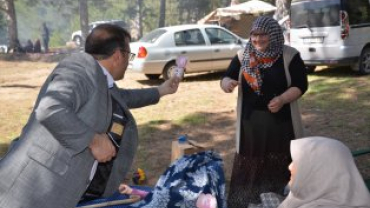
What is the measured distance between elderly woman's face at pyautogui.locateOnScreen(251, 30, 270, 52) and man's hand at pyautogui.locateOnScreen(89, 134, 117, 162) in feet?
4.87

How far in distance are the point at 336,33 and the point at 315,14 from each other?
2.62 feet

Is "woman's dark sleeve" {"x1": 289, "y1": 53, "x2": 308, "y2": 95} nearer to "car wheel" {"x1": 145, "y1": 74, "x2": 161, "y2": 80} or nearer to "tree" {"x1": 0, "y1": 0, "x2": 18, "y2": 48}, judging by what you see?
"car wheel" {"x1": 145, "y1": 74, "x2": 161, "y2": 80}

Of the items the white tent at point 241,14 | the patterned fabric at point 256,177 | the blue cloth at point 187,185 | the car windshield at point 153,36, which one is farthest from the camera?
the white tent at point 241,14

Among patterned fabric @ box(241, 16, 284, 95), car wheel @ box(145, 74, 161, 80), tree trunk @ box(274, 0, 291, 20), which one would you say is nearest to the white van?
car wheel @ box(145, 74, 161, 80)

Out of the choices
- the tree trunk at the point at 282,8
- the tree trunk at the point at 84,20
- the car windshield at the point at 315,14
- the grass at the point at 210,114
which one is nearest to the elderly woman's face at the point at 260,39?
the grass at the point at 210,114

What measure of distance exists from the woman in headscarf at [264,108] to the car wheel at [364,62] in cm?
728

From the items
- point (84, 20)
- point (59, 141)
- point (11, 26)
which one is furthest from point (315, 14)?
point (84, 20)

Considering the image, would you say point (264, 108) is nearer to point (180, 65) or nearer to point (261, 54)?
point (261, 54)

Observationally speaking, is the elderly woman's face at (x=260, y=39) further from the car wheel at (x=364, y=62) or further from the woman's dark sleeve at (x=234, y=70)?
the car wheel at (x=364, y=62)

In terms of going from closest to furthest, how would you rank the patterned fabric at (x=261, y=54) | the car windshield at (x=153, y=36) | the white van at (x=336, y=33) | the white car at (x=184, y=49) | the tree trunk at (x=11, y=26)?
the patterned fabric at (x=261, y=54), the white van at (x=336, y=33), the white car at (x=184, y=49), the car windshield at (x=153, y=36), the tree trunk at (x=11, y=26)

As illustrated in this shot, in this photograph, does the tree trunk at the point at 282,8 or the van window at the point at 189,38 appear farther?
the tree trunk at the point at 282,8

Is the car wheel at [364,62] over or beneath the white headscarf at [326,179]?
beneath

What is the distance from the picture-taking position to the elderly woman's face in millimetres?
3133

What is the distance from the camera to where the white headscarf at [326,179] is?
6.66ft
